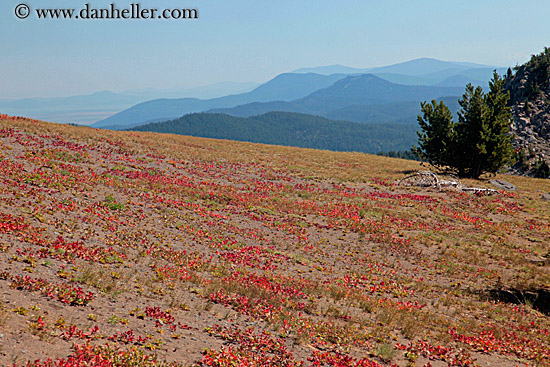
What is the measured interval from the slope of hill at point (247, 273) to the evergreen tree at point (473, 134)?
12.1 meters

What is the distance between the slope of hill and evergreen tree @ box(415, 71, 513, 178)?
12.1 meters

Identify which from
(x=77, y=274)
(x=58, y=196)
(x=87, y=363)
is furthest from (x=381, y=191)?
(x=87, y=363)

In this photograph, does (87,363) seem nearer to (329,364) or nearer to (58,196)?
(329,364)

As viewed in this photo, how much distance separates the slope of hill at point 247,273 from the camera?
9375 mm

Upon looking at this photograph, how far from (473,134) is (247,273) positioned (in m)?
40.8

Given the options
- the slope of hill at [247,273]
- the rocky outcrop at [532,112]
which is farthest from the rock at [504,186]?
the rocky outcrop at [532,112]

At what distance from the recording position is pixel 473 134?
45375mm

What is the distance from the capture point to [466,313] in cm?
1452

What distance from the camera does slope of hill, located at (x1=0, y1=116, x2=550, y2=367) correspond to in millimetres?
9375

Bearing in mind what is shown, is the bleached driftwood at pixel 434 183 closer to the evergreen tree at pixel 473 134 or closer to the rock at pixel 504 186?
the rock at pixel 504 186

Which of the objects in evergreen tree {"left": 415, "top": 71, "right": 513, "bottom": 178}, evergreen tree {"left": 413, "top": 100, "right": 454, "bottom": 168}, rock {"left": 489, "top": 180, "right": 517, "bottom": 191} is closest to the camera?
rock {"left": 489, "top": 180, "right": 517, "bottom": 191}

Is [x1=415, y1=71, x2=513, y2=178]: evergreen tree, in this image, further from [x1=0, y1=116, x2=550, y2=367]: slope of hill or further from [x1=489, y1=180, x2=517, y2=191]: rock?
[x1=0, y1=116, x2=550, y2=367]: slope of hill

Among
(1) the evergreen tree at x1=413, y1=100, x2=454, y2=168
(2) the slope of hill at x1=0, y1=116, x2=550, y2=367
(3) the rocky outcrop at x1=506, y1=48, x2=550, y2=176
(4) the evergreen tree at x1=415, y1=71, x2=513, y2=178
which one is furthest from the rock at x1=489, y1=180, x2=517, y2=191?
(3) the rocky outcrop at x1=506, y1=48, x2=550, y2=176

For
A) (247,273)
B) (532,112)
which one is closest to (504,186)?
(247,273)
